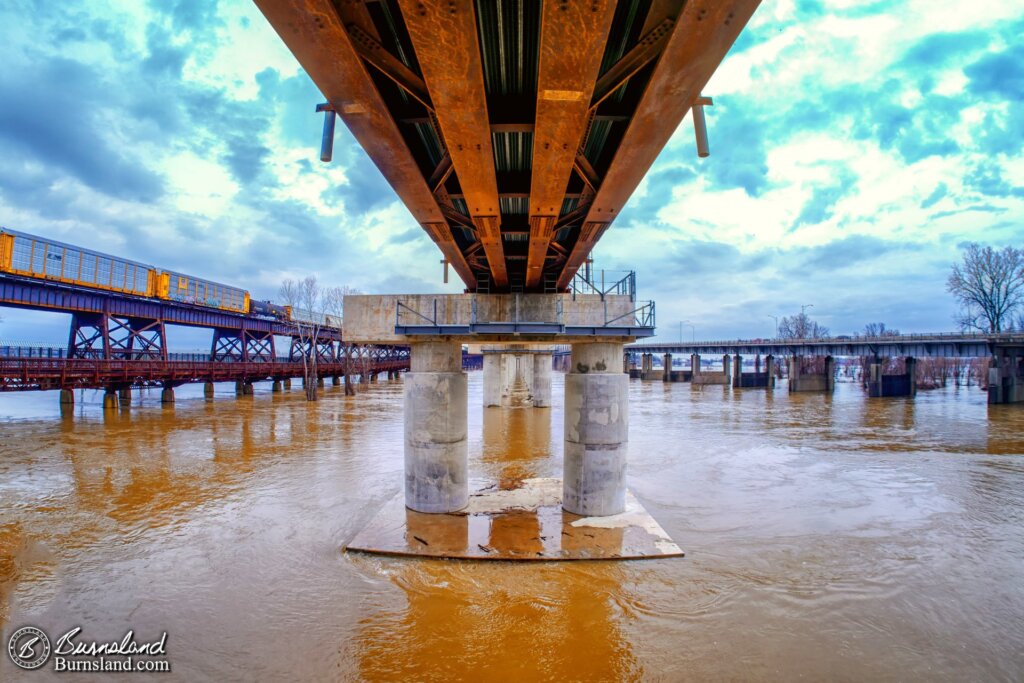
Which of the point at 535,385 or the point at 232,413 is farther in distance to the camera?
the point at 535,385

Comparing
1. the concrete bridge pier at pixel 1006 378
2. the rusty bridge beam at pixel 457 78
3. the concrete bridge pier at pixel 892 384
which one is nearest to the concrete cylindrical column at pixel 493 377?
the rusty bridge beam at pixel 457 78

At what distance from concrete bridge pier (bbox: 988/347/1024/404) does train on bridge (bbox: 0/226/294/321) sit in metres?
77.7

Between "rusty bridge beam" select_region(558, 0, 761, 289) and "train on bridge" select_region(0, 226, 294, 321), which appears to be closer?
"rusty bridge beam" select_region(558, 0, 761, 289)

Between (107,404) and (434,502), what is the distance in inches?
1417

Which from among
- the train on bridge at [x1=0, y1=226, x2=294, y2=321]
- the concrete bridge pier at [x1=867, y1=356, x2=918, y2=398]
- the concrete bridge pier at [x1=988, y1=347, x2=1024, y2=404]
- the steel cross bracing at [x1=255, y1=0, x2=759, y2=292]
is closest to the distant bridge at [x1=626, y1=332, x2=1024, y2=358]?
the concrete bridge pier at [x1=988, y1=347, x2=1024, y2=404]

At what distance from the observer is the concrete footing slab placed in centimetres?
970

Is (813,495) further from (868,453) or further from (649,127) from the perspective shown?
(649,127)

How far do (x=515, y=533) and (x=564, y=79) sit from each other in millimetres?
9507

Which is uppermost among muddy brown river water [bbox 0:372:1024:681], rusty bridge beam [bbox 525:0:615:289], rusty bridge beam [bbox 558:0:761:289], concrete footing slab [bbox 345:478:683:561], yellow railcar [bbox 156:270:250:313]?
yellow railcar [bbox 156:270:250:313]

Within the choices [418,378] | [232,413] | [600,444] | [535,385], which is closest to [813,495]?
[600,444]

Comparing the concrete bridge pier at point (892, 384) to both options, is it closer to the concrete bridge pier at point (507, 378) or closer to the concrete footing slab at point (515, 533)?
the concrete bridge pier at point (507, 378)

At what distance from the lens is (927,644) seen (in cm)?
691

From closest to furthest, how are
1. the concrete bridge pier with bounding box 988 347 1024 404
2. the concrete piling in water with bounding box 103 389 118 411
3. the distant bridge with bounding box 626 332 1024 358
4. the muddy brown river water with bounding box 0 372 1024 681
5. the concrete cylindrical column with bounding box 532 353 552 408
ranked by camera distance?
1. the muddy brown river water with bounding box 0 372 1024 681
2. the concrete piling in water with bounding box 103 389 118 411
3. the concrete cylindrical column with bounding box 532 353 552 408
4. the concrete bridge pier with bounding box 988 347 1024 404
5. the distant bridge with bounding box 626 332 1024 358

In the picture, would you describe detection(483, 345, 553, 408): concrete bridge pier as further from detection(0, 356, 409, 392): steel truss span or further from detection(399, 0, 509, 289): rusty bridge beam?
detection(399, 0, 509, 289): rusty bridge beam
